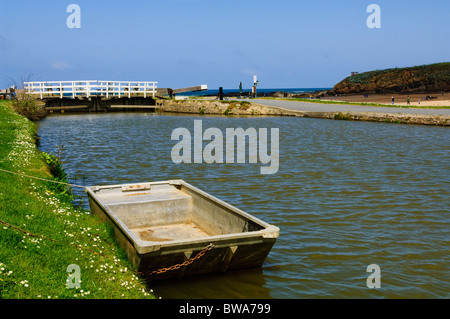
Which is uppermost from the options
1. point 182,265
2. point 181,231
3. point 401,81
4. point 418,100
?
point 401,81

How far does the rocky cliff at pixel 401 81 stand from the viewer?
66.1 meters

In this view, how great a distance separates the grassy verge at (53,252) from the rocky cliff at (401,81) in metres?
64.9

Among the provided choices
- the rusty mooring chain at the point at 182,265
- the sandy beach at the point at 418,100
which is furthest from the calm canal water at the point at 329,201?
the sandy beach at the point at 418,100

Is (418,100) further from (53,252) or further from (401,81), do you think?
(53,252)

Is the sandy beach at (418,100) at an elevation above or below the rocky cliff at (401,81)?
below

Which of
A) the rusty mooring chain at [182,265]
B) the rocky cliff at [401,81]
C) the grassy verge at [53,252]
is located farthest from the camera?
the rocky cliff at [401,81]

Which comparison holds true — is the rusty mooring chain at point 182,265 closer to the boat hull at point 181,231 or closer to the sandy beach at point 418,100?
the boat hull at point 181,231

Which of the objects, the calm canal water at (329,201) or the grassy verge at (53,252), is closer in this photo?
the grassy verge at (53,252)

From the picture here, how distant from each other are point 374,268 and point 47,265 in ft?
16.9

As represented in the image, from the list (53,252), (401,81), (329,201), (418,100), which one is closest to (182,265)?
(53,252)

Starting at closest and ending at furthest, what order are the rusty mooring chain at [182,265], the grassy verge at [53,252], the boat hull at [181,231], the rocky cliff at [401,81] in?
the grassy verge at [53,252] < the boat hull at [181,231] < the rusty mooring chain at [182,265] < the rocky cliff at [401,81]

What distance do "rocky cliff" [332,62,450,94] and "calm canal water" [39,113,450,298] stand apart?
145 ft

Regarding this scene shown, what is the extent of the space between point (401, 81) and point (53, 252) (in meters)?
72.8

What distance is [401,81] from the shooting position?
236 feet
